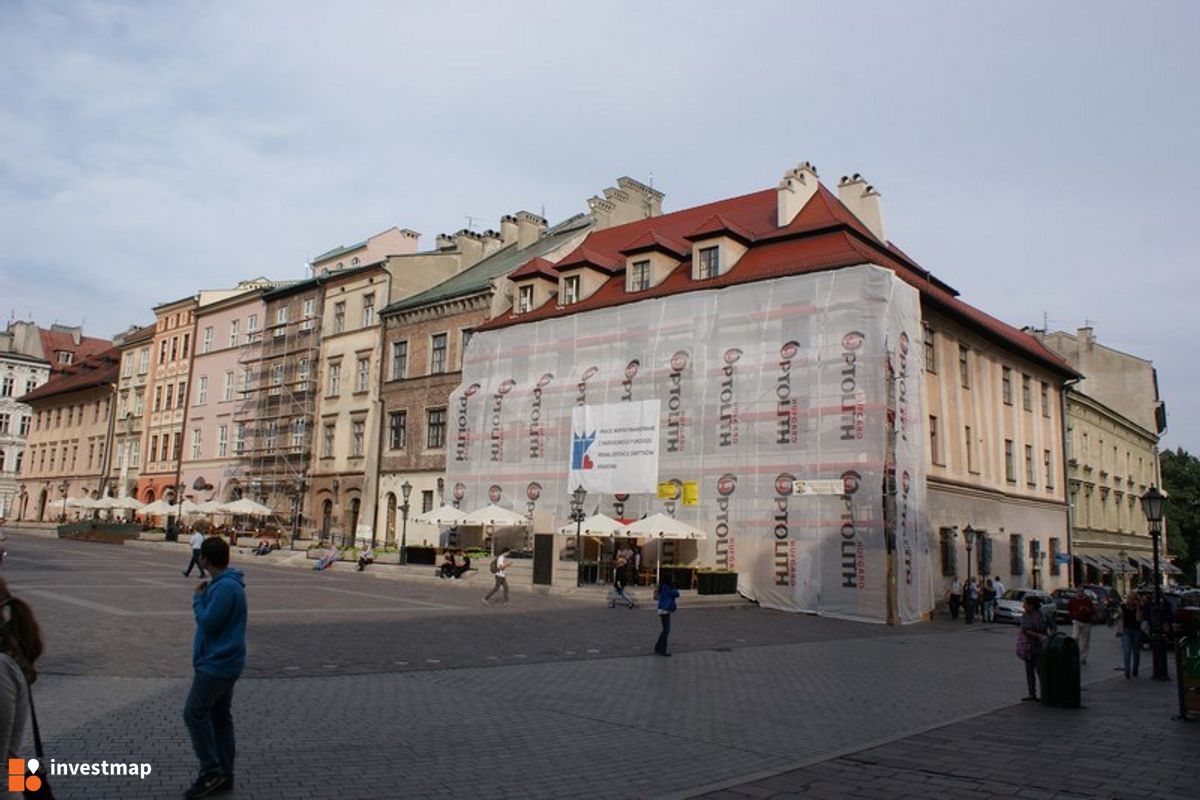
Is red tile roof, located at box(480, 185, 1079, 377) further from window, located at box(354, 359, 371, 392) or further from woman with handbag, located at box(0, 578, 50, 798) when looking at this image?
woman with handbag, located at box(0, 578, 50, 798)

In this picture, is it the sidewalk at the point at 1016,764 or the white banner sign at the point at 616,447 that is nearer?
the sidewalk at the point at 1016,764

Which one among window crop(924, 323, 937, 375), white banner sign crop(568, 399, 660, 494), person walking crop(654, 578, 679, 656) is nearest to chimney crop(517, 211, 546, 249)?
white banner sign crop(568, 399, 660, 494)

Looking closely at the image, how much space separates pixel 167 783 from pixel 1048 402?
144ft

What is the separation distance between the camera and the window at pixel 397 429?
149 ft

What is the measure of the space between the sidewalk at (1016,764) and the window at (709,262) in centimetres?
2393

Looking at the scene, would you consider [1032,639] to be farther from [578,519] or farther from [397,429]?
[397,429]

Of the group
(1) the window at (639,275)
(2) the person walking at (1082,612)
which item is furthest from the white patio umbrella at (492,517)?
(2) the person walking at (1082,612)

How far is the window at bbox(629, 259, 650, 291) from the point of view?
3653 cm

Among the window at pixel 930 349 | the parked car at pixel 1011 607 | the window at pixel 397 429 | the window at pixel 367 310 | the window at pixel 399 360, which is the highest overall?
the window at pixel 367 310

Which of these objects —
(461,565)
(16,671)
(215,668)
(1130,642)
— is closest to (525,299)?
(461,565)

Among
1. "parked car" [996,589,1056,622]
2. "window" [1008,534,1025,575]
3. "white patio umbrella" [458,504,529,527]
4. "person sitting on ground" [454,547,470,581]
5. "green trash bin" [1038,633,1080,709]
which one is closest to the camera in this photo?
"green trash bin" [1038,633,1080,709]

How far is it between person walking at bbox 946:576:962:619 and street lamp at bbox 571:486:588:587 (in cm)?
1296

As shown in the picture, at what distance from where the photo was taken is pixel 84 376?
77062 mm

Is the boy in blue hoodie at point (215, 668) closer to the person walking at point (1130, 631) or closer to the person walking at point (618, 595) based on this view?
the person walking at point (1130, 631)
